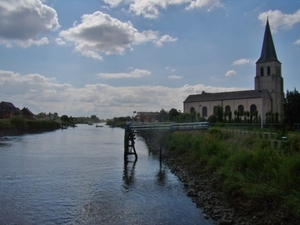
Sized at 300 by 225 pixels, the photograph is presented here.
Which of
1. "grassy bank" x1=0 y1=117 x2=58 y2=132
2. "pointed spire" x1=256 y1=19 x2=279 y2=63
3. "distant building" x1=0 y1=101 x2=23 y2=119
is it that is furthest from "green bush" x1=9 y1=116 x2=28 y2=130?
"pointed spire" x1=256 y1=19 x2=279 y2=63

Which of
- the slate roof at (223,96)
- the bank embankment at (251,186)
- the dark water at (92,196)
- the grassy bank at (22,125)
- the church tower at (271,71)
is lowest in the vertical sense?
the dark water at (92,196)

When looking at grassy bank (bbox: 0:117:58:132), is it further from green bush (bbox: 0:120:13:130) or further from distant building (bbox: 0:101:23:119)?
distant building (bbox: 0:101:23:119)

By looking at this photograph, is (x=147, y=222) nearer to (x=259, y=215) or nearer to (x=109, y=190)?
(x=259, y=215)

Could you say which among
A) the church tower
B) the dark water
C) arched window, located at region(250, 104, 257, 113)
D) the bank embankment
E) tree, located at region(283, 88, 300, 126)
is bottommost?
the dark water

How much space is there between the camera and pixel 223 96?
79562 mm

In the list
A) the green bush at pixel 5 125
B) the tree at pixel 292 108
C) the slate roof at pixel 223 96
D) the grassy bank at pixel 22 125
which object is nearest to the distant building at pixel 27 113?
the grassy bank at pixel 22 125

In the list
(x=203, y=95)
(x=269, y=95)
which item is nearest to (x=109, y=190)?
(x=269, y=95)

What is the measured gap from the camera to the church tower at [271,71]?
70.7 m

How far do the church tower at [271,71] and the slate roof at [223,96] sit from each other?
3409 millimetres

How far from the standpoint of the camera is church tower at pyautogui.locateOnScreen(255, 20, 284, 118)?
232 feet

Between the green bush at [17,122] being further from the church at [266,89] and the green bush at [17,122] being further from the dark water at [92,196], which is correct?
the dark water at [92,196]

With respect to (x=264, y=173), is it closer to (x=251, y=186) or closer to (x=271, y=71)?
(x=251, y=186)

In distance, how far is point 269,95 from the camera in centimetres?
7156

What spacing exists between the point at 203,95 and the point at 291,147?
72.5 m
